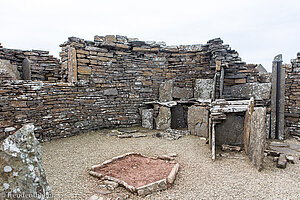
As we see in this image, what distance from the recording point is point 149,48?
28.7 feet

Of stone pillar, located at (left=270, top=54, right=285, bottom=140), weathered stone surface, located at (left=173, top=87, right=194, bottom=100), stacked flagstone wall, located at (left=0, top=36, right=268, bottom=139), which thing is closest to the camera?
stacked flagstone wall, located at (left=0, top=36, right=268, bottom=139)

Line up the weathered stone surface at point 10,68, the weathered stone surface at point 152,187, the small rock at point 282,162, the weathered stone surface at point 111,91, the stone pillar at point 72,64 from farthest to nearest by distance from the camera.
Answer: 1. the weathered stone surface at point 111,91
2. the weathered stone surface at point 10,68
3. the stone pillar at point 72,64
4. the small rock at point 282,162
5. the weathered stone surface at point 152,187

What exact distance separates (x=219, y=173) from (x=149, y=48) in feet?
21.0

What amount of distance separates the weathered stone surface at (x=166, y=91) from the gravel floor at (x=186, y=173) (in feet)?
9.18

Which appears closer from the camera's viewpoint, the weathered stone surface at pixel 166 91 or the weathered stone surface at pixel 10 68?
the weathered stone surface at pixel 10 68

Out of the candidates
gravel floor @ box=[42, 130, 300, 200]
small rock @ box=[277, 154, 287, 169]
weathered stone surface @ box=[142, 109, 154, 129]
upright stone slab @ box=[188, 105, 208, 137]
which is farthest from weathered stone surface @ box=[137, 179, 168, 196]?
weathered stone surface @ box=[142, 109, 154, 129]

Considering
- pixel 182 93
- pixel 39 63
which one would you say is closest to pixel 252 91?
pixel 182 93

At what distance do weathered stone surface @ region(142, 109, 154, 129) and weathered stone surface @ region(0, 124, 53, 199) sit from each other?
6397mm

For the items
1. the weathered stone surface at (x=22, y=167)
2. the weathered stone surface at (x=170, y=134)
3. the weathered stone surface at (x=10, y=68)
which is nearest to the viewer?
the weathered stone surface at (x=22, y=167)

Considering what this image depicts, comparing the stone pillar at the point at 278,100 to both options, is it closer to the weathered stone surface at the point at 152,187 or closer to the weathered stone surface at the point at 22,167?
the weathered stone surface at the point at 152,187

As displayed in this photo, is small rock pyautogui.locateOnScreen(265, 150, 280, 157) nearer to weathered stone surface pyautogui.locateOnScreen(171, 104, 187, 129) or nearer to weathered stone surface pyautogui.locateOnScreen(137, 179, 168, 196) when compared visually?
weathered stone surface pyautogui.locateOnScreen(137, 179, 168, 196)

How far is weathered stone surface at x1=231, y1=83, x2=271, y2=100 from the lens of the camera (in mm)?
7098

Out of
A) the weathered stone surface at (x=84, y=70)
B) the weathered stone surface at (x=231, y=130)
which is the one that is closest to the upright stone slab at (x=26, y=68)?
the weathered stone surface at (x=84, y=70)

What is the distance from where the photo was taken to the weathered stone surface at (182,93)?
28.8 ft
